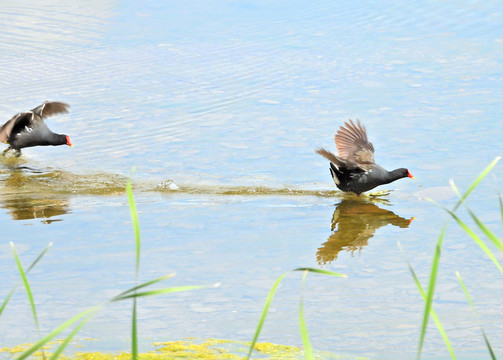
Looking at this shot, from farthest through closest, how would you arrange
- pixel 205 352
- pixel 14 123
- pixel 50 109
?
pixel 50 109 → pixel 14 123 → pixel 205 352

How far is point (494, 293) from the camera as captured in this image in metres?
5.25

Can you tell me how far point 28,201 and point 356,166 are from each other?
9.88 ft

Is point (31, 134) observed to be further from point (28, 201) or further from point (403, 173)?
point (403, 173)

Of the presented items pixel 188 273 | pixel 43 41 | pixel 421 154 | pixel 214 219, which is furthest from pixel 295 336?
pixel 43 41

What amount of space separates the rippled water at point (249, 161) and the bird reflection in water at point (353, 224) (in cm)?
3

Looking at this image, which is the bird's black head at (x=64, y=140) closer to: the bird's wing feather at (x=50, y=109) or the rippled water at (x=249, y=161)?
the rippled water at (x=249, y=161)

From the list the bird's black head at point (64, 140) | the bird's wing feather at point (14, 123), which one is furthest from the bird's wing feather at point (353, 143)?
the bird's wing feather at point (14, 123)

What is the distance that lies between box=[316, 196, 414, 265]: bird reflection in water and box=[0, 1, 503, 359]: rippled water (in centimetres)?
3

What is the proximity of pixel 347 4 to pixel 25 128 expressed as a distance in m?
6.72

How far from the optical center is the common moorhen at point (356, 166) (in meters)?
7.63

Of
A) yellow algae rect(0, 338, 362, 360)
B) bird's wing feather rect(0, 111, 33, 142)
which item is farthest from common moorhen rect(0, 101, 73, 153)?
yellow algae rect(0, 338, 362, 360)

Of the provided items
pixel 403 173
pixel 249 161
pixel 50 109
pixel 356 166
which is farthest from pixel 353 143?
pixel 50 109

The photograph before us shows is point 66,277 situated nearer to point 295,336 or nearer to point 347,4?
point 295,336

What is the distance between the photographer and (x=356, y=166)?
25.1 feet
